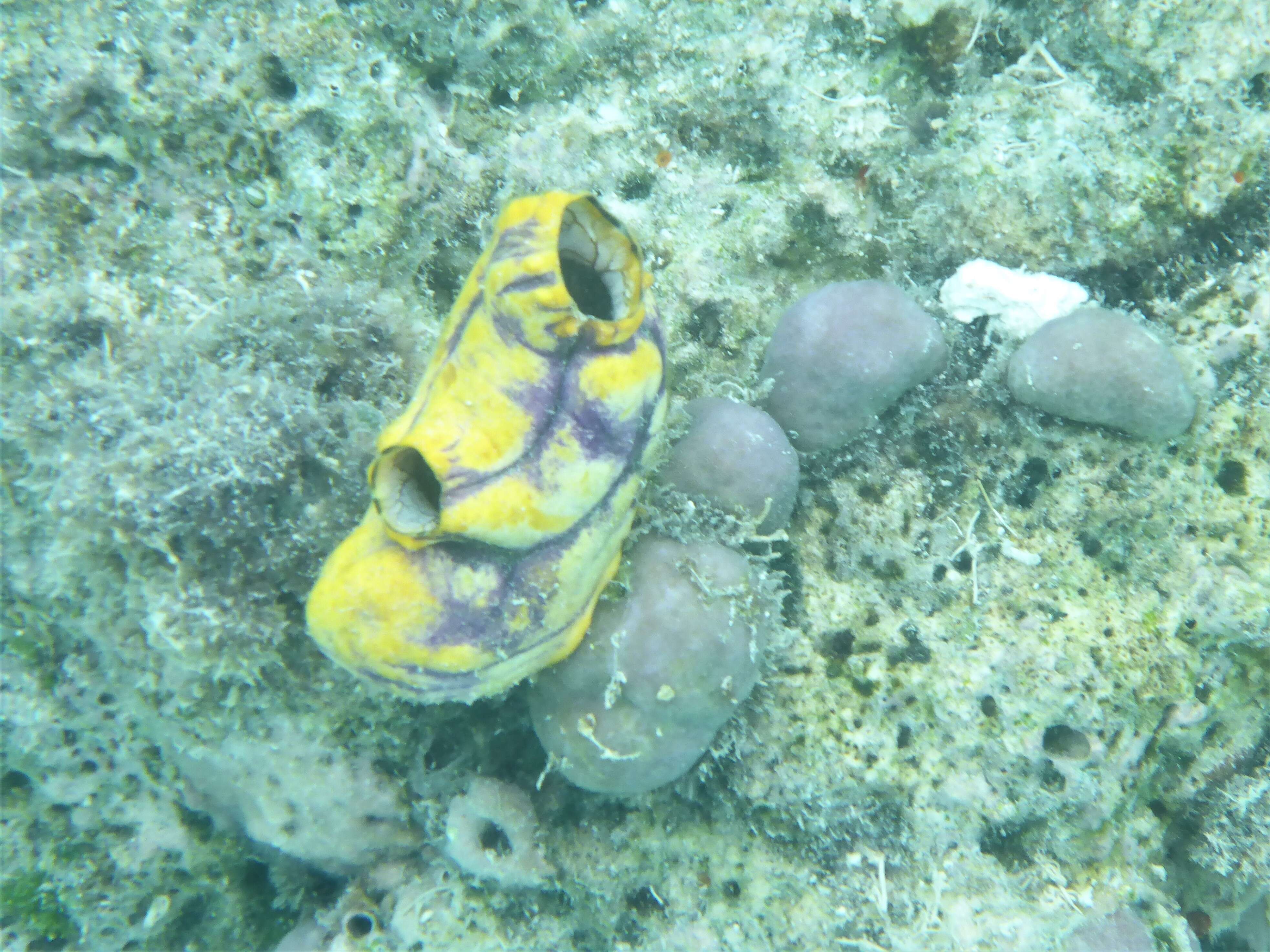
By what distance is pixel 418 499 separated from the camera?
223 centimetres

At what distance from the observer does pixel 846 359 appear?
9.04 ft

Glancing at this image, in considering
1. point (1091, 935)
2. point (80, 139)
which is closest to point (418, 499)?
point (80, 139)

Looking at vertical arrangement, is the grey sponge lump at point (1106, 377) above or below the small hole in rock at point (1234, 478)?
above

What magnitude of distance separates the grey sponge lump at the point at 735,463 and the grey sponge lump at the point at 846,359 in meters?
0.23

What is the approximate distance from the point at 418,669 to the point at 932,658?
1.93 metres

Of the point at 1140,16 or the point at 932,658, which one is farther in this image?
the point at 1140,16

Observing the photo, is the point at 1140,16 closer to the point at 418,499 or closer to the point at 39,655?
the point at 418,499

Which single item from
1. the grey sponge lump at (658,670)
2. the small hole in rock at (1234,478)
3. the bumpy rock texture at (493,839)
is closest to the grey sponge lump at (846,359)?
the grey sponge lump at (658,670)

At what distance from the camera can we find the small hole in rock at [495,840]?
2.93 metres

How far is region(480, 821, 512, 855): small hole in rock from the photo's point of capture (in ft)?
9.61

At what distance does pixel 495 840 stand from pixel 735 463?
188cm

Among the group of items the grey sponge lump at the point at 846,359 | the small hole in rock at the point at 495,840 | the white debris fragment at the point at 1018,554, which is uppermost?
the grey sponge lump at the point at 846,359

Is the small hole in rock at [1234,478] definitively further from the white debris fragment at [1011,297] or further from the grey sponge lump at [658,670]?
the grey sponge lump at [658,670]

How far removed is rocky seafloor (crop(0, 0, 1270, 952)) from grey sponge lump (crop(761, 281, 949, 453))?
0.53 feet
